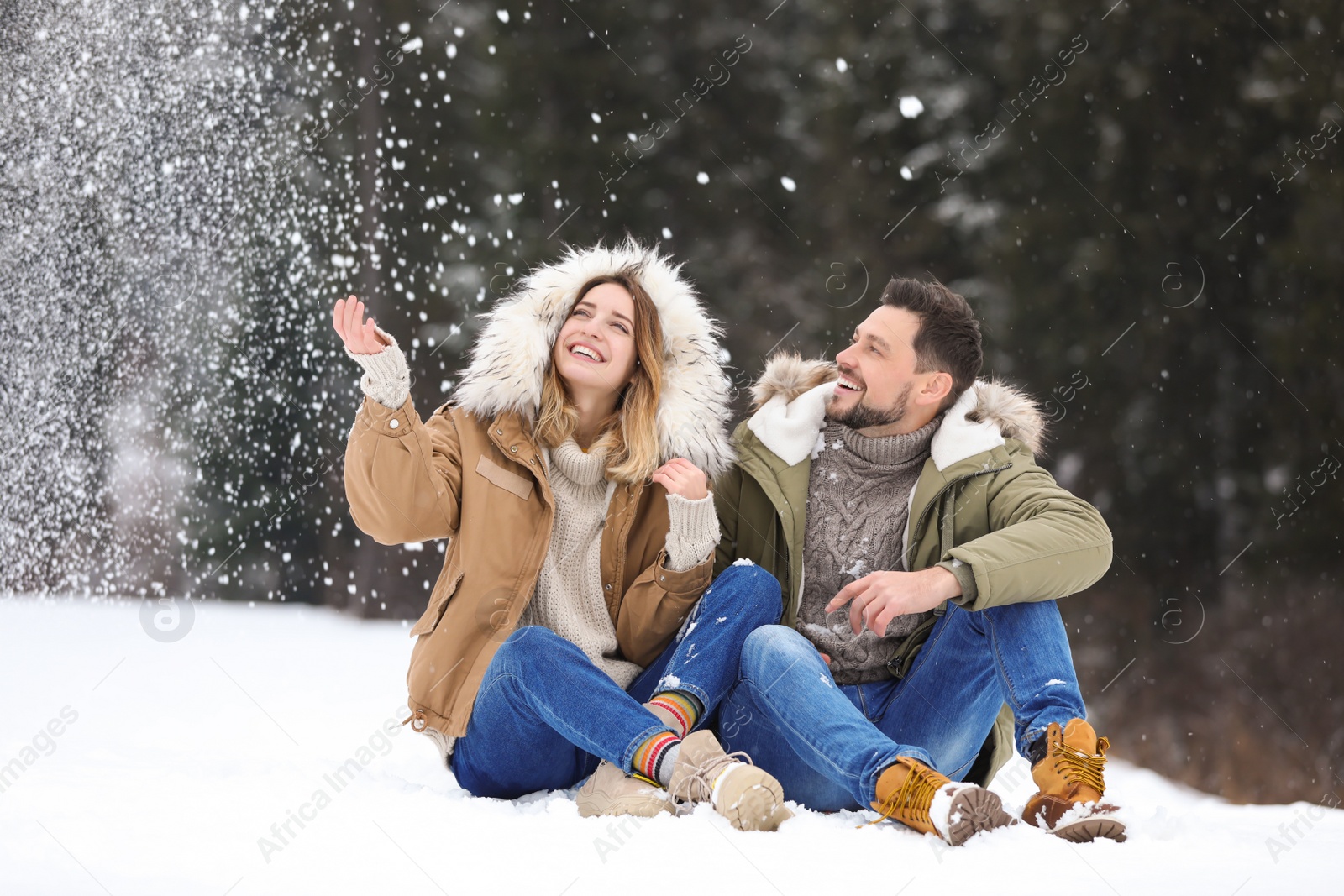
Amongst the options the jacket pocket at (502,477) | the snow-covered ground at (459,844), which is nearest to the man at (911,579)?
the snow-covered ground at (459,844)

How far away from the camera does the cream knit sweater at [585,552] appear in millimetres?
2369

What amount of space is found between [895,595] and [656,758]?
1.80ft

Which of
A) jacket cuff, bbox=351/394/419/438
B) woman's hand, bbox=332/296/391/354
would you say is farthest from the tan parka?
woman's hand, bbox=332/296/391/354

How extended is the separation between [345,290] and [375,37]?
1.97 meters

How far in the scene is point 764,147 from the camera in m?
8.52

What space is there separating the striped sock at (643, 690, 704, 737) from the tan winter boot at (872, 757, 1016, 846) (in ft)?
1.33

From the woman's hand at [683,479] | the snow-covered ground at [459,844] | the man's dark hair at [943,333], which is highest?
the man's dark hair at [943,333]

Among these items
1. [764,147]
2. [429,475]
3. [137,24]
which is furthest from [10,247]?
[429,475]

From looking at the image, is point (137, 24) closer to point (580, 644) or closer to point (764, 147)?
point (764, 147)

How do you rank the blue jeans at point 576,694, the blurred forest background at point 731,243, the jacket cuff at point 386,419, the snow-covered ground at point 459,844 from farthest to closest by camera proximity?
the blurred forest background at point 731,243 < the jacket cuff at point 386,419 < the blue jeans at point 576,694 < the snow-covered ground at point 459,844

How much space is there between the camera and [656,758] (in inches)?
79.0

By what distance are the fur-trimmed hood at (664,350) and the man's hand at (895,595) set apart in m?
0.62

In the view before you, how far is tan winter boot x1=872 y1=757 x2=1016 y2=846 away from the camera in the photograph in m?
1.82

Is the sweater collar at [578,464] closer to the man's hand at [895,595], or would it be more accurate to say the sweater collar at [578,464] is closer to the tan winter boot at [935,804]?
the man's hand at [895,595]
